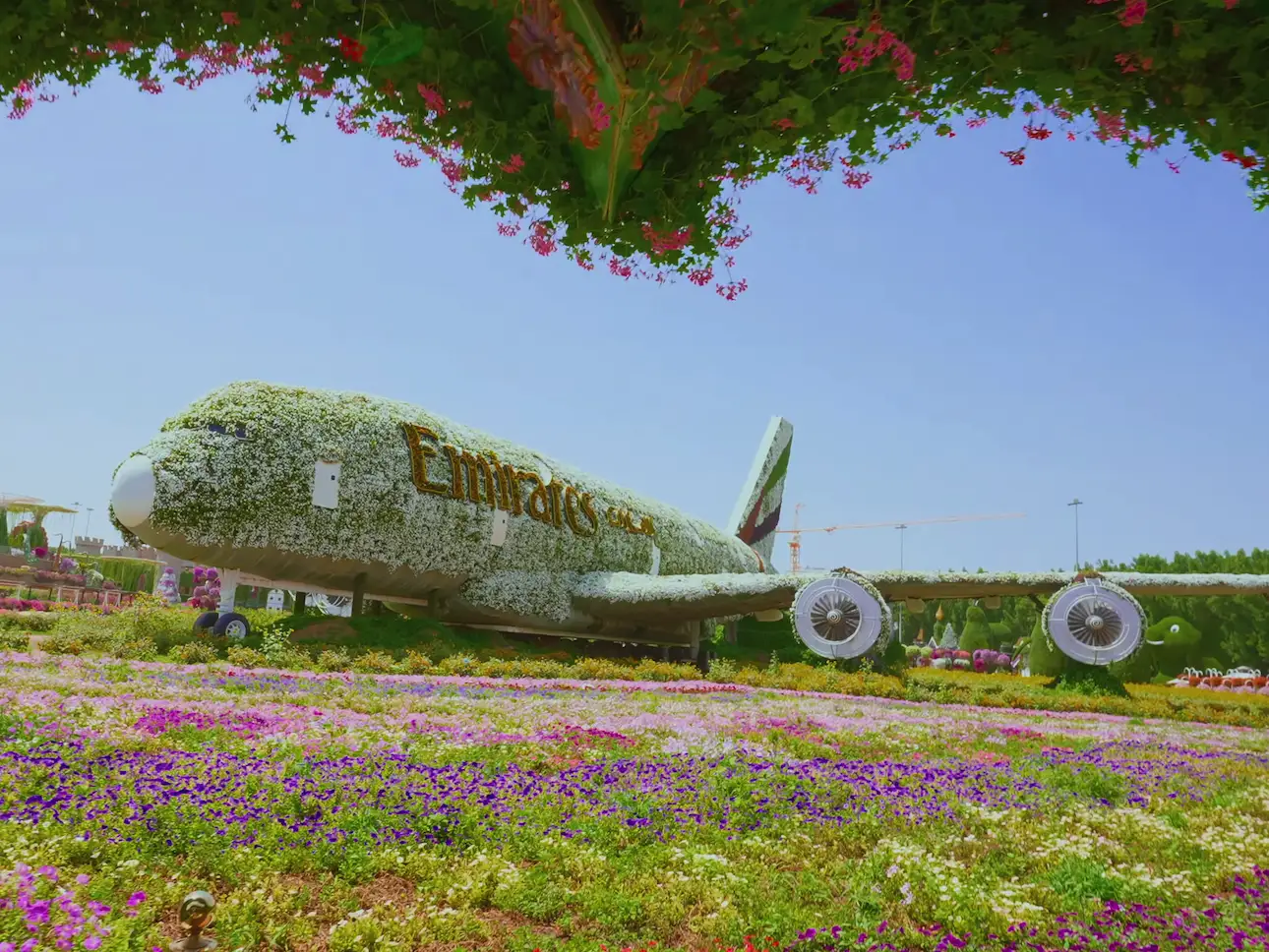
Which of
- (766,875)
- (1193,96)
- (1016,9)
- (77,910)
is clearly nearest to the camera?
(1016,9)

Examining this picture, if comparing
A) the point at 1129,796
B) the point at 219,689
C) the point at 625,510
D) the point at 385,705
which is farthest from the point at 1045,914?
the point at 625,510

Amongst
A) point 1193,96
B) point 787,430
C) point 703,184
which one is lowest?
point 703,184

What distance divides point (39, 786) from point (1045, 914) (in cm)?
549

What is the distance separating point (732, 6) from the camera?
7.43 ft

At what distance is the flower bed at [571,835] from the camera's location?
3977 millimetres

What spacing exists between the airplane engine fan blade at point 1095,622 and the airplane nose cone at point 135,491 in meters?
17.2

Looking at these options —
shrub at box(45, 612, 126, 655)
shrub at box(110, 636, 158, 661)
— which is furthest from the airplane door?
shrub at box(45, 612, 126, 655)

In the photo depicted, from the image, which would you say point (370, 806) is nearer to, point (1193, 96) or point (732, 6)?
point (732, 6)

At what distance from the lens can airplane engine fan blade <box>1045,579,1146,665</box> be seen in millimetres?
18891

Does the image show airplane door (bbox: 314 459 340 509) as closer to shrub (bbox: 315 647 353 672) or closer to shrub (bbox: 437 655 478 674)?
shrub (bbox: 315 647 353 672)

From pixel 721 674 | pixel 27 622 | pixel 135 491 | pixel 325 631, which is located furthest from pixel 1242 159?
pixel 27 622

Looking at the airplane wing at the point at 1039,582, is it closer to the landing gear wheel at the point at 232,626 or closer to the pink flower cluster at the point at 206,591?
the landing gear wheel at the point at 232,626

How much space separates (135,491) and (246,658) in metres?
3.04

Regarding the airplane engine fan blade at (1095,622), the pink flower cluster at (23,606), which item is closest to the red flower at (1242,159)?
the airplane engine fan blade at (1095,622)
